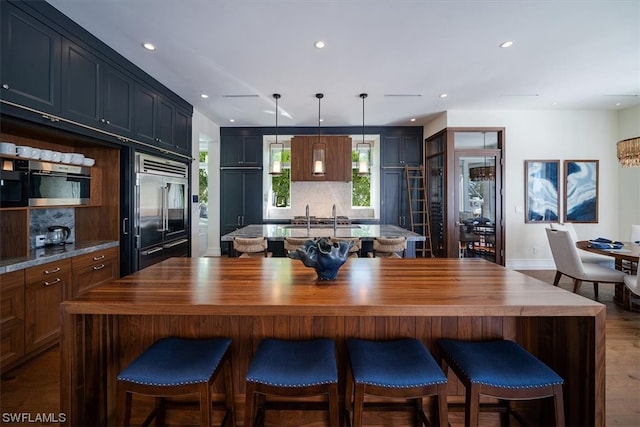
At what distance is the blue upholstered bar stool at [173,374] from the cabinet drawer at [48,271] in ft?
5.32

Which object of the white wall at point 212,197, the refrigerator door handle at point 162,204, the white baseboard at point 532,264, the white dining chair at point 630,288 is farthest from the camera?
the white wall at point 212,197

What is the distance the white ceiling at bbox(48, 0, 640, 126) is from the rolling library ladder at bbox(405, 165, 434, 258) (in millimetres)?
1790

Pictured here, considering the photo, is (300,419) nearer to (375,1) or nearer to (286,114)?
(375,1)

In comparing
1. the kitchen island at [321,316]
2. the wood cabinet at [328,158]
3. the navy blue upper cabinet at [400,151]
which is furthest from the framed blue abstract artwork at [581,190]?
the kitchen island at [321,316]

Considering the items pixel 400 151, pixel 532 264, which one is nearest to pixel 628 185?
pixel 532 264

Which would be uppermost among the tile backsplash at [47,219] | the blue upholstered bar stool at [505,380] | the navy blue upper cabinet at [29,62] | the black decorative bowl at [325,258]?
the navy blue upper cabinet at [29,62]

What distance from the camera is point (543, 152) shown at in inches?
213

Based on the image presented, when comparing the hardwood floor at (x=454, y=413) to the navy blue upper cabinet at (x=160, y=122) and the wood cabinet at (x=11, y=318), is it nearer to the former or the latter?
the wood cabinet at (x=11, y=318)

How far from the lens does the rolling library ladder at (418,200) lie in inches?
246

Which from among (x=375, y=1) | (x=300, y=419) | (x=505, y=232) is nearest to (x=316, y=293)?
(x=300, y=419)

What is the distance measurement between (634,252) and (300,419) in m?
4.25

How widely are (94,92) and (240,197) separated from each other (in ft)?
12.6

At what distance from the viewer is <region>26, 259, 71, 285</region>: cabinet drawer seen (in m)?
2.24

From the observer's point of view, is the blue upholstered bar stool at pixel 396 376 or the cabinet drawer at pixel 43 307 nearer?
the blue upholstered bar stool at pixel 396 376
